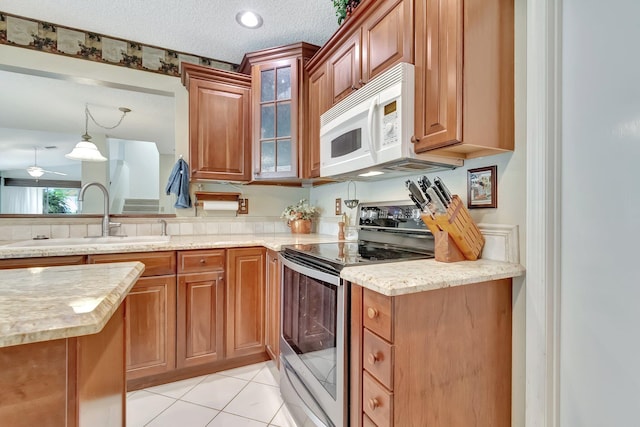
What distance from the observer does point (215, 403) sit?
171 centimetres

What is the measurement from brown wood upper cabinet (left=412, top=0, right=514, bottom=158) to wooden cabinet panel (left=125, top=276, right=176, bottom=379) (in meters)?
1.74

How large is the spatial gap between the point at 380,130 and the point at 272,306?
52.9 inches

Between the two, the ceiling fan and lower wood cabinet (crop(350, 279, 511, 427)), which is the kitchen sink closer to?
lower wood cabinet (crop(350, 279, 511, 427))

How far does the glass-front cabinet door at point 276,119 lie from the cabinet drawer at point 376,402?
1.57m

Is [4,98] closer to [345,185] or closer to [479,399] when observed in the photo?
[345,185]

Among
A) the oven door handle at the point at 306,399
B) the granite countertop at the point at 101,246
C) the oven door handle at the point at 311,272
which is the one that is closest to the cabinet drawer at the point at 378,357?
the oven door handle at the point at 311,272

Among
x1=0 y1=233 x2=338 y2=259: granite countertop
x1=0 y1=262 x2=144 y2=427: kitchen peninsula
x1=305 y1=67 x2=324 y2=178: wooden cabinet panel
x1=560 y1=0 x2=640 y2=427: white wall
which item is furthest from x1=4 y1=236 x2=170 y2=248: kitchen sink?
x1=560 y1=0 x2=640 y2=427: white wall

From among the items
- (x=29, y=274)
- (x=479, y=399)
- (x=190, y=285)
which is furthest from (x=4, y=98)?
(x=479, y=399)

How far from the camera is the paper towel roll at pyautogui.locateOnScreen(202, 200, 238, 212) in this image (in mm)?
2471

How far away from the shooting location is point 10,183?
20.3ft

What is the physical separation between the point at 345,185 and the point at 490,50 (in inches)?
53.1

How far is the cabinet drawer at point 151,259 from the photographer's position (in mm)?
1731

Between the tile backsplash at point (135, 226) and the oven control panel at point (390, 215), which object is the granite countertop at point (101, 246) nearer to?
the tile backsplash at point (135, 226)

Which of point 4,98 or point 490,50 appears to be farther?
point 4,98
